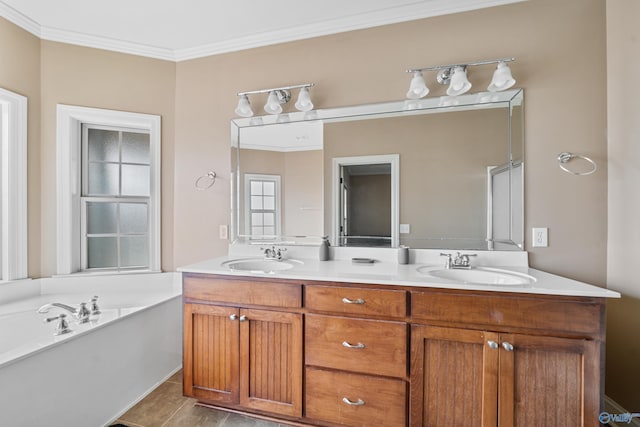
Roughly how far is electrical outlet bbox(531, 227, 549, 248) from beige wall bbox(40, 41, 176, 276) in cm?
272

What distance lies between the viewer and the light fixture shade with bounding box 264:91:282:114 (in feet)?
6.86

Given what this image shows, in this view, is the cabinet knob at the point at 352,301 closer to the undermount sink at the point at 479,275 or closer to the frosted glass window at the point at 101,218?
the undermount sink at the point at 479,275

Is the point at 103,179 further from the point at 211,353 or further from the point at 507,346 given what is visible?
the point at 507,346

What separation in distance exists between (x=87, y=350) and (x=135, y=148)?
1.65 m

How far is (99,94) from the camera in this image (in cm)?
227

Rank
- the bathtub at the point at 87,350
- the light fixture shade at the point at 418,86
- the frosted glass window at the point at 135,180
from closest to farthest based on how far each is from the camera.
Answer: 1. the bathtub at the point at 87,350
2. the light fixture shade at the point at 418,86
3. the frosted glass window at the point at 135,180

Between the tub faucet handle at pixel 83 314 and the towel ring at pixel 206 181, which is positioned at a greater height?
the towel ring at pixel 206 181

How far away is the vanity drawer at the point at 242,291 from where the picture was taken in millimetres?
1558

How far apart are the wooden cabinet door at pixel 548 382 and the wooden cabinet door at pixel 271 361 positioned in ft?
3.24

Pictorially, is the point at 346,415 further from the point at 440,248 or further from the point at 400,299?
the point at 440,248

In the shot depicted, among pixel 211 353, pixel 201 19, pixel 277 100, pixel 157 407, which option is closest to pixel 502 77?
pixel 277 100

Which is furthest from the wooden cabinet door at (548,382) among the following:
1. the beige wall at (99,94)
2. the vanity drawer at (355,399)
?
the beige wall at (99,94)

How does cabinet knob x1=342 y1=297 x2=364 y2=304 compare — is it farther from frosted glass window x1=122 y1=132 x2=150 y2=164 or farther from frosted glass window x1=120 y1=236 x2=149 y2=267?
frosted glass window x1=122 y1=132 x2=150 y2=164

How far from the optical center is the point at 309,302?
1.53m
